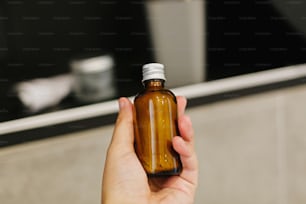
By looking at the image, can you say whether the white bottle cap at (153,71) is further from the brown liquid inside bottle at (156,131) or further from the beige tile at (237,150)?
the beige tile at (237,150)

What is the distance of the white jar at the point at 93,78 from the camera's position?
35.3 inches

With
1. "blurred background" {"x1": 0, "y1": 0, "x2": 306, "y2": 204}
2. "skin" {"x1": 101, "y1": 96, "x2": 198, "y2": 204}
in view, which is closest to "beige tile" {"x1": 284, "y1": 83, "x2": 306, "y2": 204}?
"blurred background" {"x1": 0, "y1": 0, "x2": 306, "y2": 204}

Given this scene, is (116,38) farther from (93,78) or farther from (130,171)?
(130,171)

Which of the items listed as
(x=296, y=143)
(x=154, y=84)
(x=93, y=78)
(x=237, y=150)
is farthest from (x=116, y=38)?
(x=296, y=143)

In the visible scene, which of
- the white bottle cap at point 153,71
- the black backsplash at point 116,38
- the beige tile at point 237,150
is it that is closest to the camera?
the white bottle cap at point 153,71

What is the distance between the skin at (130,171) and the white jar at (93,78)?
197mm

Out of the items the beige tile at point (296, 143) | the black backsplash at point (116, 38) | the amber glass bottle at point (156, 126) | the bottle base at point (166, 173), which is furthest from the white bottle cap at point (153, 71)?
the beige tile at point (296, 143)

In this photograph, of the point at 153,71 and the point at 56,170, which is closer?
the point at 153,71

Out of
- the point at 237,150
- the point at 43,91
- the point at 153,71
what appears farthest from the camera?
the point at 237,150

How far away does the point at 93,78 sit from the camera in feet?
2.95

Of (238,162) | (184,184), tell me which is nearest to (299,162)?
(238,162)

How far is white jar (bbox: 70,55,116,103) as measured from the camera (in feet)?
2.94

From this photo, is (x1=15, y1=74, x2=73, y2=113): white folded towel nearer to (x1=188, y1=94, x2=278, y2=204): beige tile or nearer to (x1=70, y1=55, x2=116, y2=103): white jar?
(x1=70, y1=55, x2=116, y2=103): white jar

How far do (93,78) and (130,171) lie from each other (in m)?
0.28
